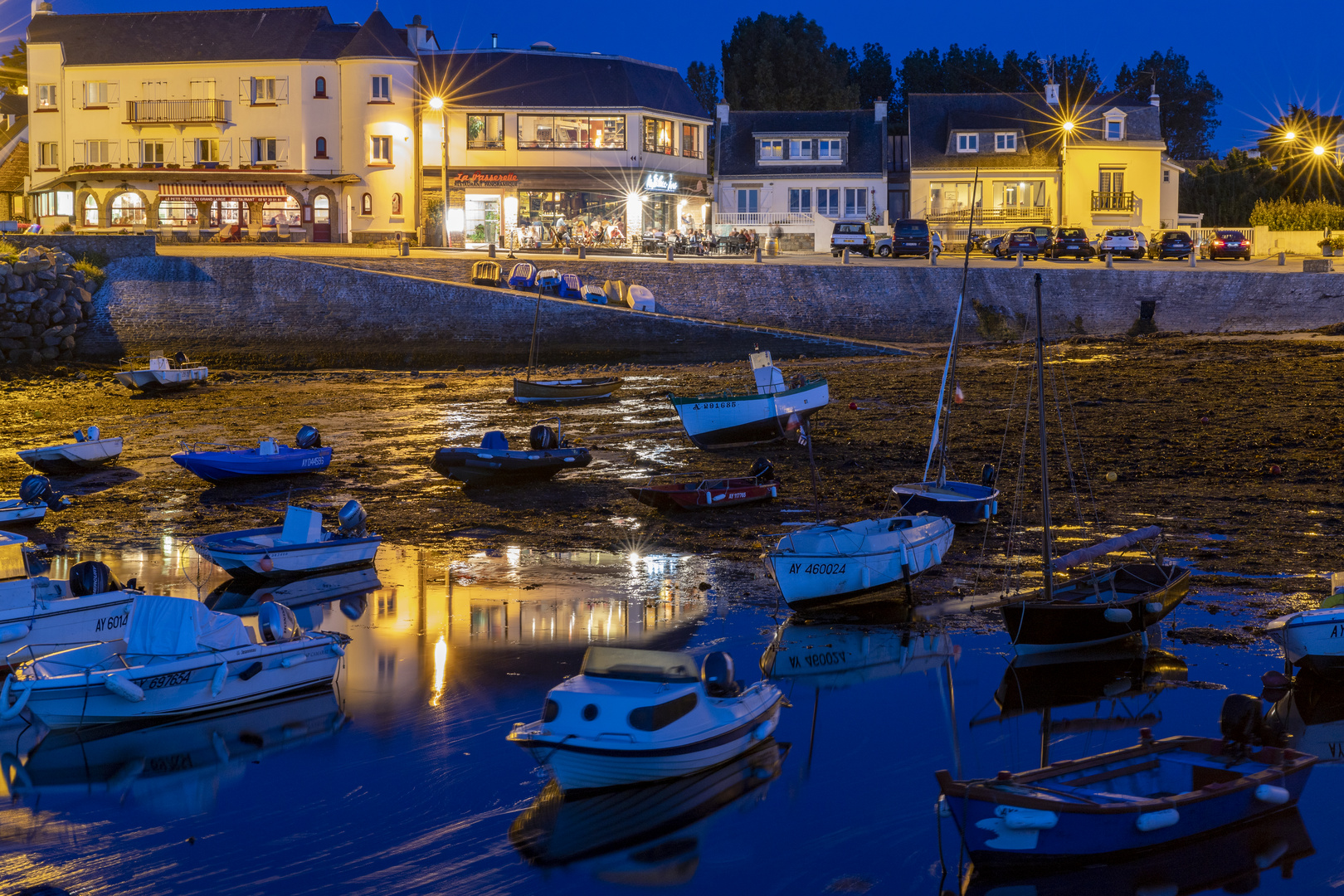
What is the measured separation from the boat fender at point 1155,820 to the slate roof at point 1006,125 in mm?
58231

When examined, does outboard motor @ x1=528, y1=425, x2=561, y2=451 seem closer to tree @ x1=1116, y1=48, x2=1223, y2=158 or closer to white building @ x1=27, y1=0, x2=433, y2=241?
white building @ x1=27, y1=0, x2=433, y2=241

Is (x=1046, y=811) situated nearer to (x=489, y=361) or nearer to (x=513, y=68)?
(x=489, y=361)

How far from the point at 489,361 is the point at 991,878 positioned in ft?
113

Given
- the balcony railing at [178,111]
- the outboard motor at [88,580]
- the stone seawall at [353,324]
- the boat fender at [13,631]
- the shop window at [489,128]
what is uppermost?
the balcony railing at [178,111]

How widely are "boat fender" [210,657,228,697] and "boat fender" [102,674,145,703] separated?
0.71m

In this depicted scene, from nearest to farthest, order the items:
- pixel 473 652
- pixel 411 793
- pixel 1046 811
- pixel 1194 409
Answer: pixel 1046 811 < pixel 411 793 < pixel 473 652 < pixel 1194 409

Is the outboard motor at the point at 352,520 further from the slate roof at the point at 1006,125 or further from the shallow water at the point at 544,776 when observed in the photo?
the slate roof at the point at 1006,125

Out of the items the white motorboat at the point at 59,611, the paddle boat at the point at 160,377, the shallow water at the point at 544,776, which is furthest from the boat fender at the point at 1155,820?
the paddle boat at the point at 160,377

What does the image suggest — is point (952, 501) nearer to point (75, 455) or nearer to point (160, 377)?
point (75, 455)

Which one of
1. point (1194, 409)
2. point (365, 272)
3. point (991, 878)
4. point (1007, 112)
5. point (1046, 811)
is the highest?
point (1007, 112)

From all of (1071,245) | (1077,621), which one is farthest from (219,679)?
(1071,245)

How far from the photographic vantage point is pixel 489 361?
4278 cm

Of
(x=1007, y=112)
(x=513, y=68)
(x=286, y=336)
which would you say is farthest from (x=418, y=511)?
(x=1007, y=112)

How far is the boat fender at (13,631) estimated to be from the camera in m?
14.4
